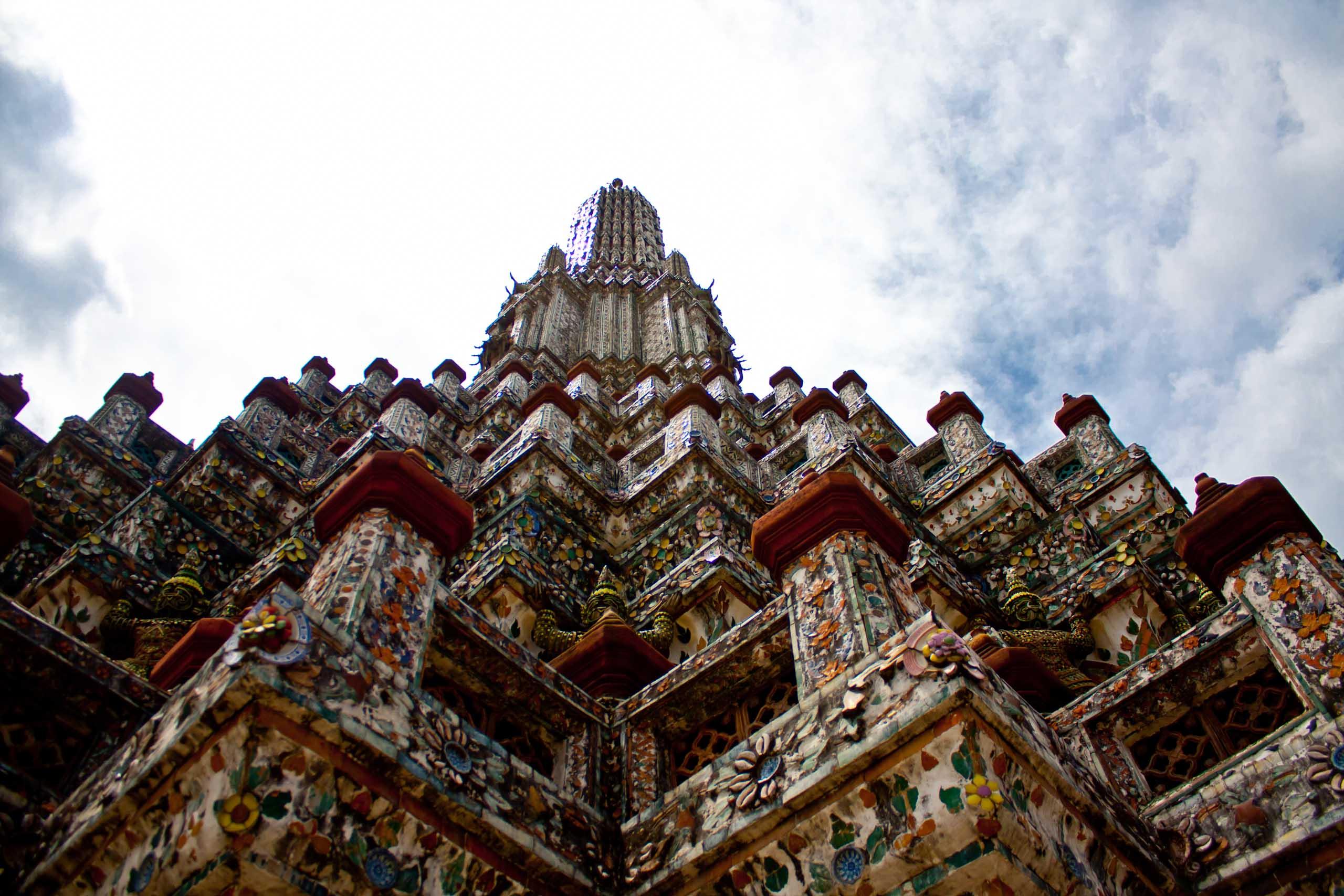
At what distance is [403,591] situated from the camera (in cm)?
505

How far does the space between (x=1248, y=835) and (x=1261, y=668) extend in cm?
104

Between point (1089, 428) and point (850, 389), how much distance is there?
8902mm

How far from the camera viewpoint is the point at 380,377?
21453mm

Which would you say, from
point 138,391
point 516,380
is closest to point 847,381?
point 516,380

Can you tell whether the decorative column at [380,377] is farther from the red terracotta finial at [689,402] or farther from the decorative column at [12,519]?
the decorative column at [12,519]

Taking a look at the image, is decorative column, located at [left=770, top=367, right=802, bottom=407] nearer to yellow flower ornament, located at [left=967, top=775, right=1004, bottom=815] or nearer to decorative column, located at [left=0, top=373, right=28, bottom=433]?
decorative column, located at [left=0, top=373, right=28, bottom=433]

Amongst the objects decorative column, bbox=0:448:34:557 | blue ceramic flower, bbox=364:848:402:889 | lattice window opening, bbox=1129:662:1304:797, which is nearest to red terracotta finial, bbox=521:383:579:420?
decorative column, bbox=0:448:34:557

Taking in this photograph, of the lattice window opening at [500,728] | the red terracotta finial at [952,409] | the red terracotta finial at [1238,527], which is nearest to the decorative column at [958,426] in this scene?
the red terracotta finial at [952,409]

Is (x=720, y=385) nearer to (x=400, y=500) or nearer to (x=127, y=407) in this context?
(x=127, y=407)

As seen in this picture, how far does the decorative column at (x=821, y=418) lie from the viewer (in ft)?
42.9

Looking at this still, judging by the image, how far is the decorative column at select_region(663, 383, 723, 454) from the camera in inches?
469

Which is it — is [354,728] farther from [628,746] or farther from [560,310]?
[560,310]

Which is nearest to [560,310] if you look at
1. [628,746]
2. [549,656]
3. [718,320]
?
[718,320]

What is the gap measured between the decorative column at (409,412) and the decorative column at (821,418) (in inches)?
196
